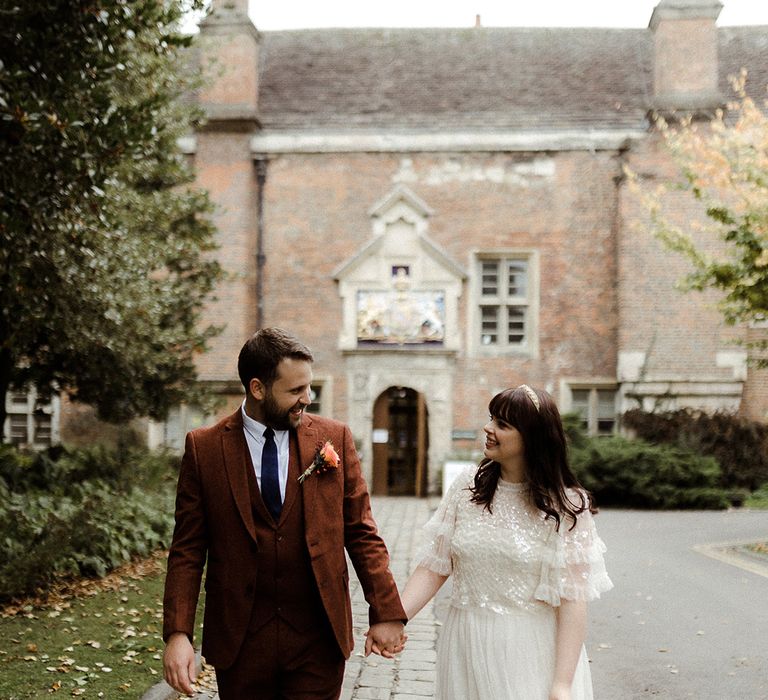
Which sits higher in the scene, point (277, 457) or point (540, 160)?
point (540, 160)

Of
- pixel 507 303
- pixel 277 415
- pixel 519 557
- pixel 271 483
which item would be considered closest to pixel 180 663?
pixel 271 483

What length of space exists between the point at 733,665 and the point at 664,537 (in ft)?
19.7

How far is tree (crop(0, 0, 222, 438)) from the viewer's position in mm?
6137

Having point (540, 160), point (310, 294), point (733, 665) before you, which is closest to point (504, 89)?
point (540, 160)

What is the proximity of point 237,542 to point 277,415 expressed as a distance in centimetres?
43

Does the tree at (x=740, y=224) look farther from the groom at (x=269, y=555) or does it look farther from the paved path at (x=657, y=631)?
the groom at (x=269, y=555)

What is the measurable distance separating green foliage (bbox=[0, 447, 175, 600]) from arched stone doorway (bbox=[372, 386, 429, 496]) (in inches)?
202

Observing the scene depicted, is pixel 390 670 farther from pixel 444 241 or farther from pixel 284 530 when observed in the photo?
pixel 444 241

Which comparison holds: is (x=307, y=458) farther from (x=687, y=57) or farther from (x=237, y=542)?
(x=687, y=57)

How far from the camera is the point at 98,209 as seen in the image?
21.3 ft

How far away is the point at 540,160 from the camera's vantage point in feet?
55.8

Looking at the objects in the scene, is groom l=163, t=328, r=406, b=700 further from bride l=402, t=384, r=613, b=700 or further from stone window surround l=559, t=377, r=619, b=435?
stone window surround l=559, t=377, r=619, b=435

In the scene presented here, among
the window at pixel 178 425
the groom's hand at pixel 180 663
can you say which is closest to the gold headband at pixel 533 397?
the groom's hand at pixel 180 663

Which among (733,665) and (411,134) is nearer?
(733,665)
